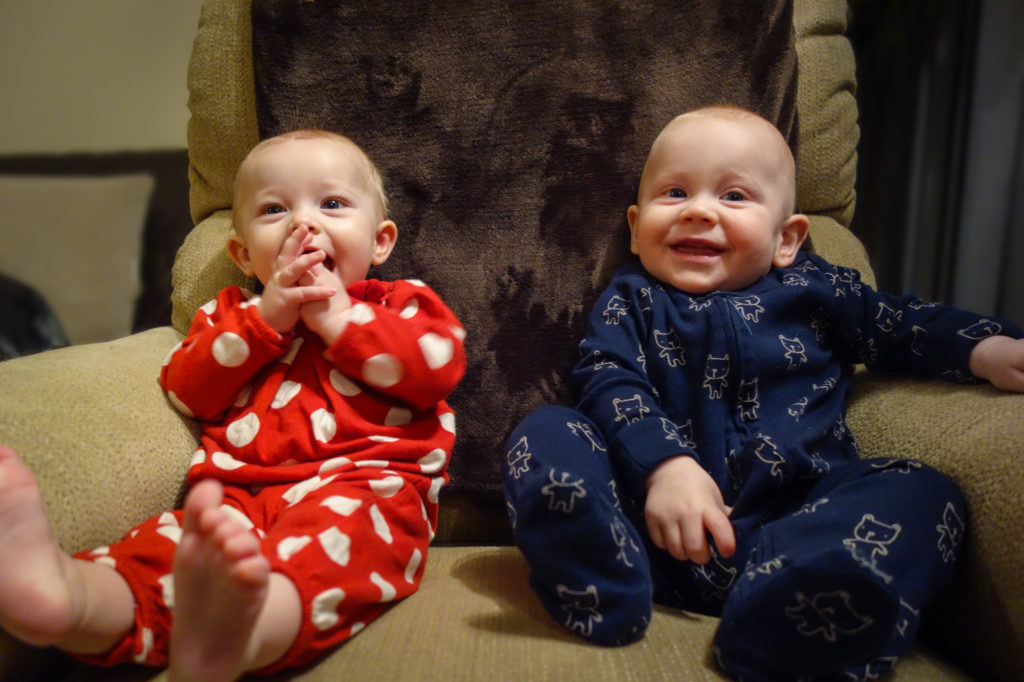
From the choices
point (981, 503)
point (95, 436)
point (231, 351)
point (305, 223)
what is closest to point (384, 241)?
point (305, 223)

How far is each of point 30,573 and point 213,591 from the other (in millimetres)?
156

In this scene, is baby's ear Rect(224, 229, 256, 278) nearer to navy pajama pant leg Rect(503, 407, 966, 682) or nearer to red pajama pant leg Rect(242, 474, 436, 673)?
red pajama pant leg Rect(242, 474, 436, 673)

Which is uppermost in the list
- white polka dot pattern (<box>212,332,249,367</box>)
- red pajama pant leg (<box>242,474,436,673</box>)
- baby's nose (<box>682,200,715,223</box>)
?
baby's nose (<box>682,200,715,223</box>)

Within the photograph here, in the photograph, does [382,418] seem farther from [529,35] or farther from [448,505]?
[529,35]

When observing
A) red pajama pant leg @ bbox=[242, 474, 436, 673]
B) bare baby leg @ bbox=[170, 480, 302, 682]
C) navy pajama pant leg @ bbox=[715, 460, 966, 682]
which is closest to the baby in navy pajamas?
navy pajama pant leg @ bbox=[715, 460, 966, 682]

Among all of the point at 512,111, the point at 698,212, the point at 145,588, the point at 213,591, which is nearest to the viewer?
the point at 213,591

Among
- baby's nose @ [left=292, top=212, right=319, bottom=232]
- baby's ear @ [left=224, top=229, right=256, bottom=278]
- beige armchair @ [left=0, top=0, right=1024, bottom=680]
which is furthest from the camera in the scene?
baby's ear @ [left=224, top=229, right=256, bottom=278]

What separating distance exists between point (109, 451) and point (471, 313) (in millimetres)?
476

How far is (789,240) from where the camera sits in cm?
94

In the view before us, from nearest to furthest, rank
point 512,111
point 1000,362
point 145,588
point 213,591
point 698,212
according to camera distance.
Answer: point 213,591
point 145,588
point 1000,362
point 698,212
point 512,111

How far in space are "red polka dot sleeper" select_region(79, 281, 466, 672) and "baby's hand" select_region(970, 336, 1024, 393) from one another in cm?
61

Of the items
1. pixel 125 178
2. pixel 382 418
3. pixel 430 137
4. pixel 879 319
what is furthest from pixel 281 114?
pixel 125 178

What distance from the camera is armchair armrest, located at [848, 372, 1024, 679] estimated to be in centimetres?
57

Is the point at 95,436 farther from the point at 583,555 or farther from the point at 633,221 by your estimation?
the point at 633,221
